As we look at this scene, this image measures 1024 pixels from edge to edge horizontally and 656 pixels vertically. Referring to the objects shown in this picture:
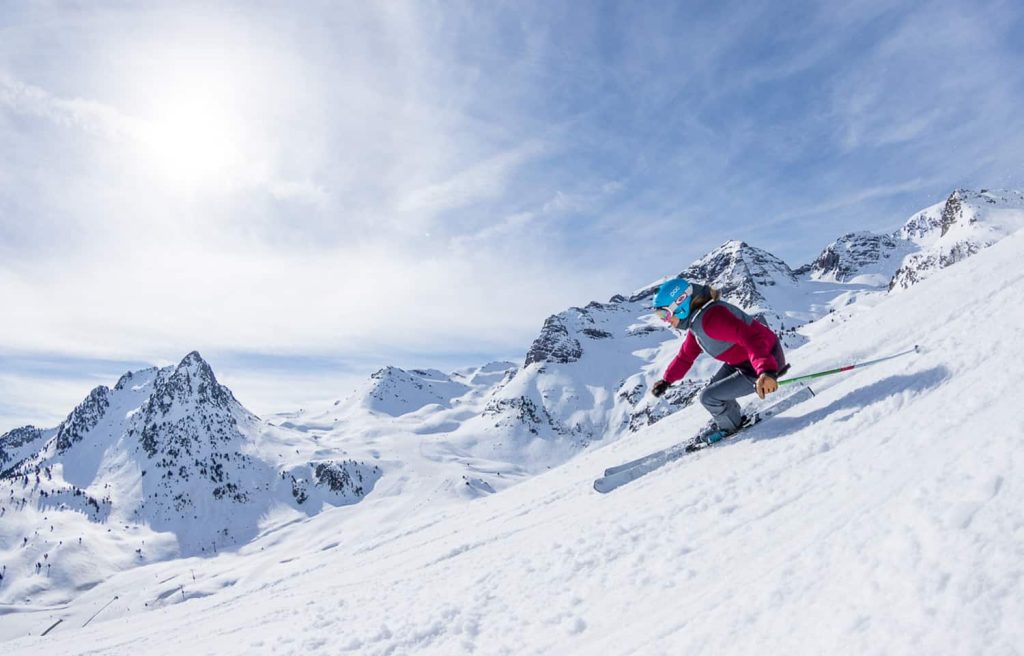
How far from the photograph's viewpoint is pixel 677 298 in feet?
29.4

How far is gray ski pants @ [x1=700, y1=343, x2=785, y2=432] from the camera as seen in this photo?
354 inches

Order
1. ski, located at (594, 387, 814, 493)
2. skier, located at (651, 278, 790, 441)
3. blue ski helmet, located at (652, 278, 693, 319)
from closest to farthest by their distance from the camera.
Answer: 1. skier, located at (651, 278, 790, 441)
2. blue ski helmet, located at (652, 278, 693, 319)
3. ski, located at (594, 387, 814, 493)

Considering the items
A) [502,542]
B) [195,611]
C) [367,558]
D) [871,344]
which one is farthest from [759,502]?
[195,611]

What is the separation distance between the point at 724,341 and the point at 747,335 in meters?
0.56

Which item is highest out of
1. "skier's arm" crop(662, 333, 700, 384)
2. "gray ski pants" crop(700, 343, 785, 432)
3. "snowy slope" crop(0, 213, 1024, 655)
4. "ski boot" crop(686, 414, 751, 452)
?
"skier's arm" crop(662, 333, 700, 384)

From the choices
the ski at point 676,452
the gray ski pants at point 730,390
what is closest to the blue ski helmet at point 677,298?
the gray ski pants at point 730,390

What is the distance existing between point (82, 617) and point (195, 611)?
227 meters

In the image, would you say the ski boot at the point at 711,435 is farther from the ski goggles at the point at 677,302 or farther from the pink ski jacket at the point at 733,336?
the ski goggles at the point at 677,302

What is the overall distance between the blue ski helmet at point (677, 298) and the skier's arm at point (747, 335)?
39cm

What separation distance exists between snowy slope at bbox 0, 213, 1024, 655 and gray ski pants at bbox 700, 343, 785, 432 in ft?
2.37

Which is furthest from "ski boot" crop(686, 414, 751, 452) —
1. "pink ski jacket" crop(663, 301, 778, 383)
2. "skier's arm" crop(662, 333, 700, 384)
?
"skier's arm" crop(662, 333, 700, 384)

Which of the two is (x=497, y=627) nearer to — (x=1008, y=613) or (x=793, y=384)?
(x=1008, y=613)

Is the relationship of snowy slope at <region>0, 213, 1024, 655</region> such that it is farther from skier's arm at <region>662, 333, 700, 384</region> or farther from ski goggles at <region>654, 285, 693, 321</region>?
ski goggles at <region>654, 285, 693, 321</region>

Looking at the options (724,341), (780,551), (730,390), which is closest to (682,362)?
(730,390)
